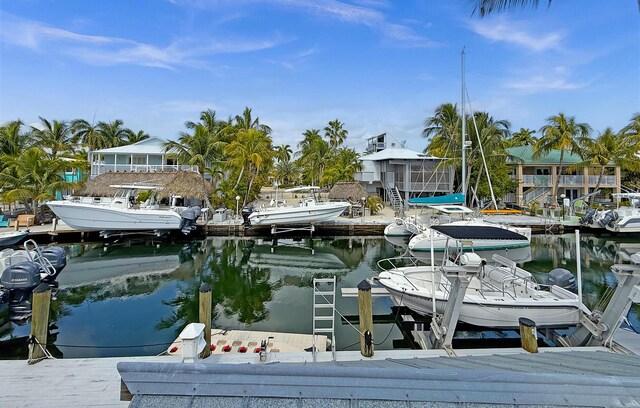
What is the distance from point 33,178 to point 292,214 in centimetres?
1655

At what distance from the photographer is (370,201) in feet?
96.6

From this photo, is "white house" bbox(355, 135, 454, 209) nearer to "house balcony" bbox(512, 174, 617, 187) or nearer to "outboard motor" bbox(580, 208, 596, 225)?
"house balcony" bbox(512, 174, 617, 187)

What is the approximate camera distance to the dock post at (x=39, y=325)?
19.1 ft

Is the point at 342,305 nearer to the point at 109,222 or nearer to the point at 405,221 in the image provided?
the point at 405,221

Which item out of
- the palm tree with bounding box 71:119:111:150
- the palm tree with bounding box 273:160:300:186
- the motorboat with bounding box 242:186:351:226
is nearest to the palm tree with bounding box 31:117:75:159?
the palm tree with bounding box 71:119:111:150

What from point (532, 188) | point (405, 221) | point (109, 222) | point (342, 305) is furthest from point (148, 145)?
point (532, 188)

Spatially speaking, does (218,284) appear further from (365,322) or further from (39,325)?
(365,322)

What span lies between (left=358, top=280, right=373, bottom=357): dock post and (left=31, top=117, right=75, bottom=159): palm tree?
107 feet

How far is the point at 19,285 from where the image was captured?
8.22 m

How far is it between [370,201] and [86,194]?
21588 mm

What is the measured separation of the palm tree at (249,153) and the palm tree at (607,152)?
2548cm

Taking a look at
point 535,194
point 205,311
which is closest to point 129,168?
point 205,311

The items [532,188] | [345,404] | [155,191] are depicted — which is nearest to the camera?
[345,404]

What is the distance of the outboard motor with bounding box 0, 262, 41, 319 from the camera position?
26.8 feet
